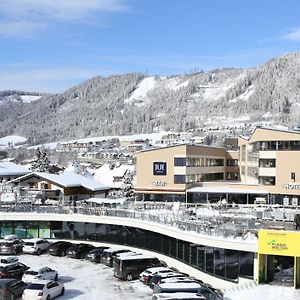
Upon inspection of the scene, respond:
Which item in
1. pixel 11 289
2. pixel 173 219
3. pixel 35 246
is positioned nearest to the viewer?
pixel 11 289

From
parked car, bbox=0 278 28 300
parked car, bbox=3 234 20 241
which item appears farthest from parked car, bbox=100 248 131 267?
parked car, bbox=0 278 28 300

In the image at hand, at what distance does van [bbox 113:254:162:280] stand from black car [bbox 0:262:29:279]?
19.0 ft

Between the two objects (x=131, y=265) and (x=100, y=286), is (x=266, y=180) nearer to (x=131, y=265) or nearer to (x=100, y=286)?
(x=131, y=265)

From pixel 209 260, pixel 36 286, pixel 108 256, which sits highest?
pixel 209 260

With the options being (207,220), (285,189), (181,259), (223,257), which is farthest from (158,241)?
(285,189)

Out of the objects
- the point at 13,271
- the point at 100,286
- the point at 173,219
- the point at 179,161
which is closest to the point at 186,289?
the point at 100,286

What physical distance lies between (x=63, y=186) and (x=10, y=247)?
11.6m

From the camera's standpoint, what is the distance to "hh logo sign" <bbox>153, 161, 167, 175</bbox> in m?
60.0

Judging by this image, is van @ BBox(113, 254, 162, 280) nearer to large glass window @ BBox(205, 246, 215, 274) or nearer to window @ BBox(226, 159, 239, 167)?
large glass window @ BBox(205, 246, 215, 274)

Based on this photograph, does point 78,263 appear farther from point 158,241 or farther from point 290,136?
point 290,136

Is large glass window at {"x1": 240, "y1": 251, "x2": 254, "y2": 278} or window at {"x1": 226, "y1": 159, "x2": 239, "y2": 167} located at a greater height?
window at {"x1": 226, "y1": 159, "x2": 239, "y2": 167}

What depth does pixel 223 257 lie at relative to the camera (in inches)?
1185

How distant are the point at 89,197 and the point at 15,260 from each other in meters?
20.5

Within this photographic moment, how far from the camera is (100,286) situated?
105 feet
